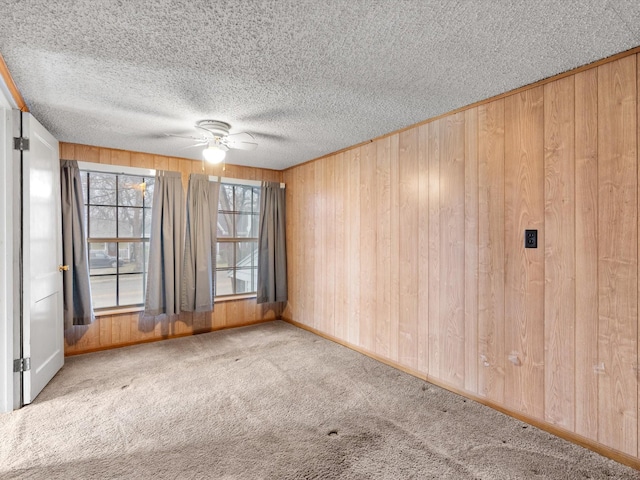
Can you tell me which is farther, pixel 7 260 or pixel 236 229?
pixel 236 229

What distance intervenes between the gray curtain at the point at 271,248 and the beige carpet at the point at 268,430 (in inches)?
61.3

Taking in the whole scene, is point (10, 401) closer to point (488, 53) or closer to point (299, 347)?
point (299, 347)

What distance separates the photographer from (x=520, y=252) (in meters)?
2.36

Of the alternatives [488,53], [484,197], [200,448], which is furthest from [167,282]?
[488,53]

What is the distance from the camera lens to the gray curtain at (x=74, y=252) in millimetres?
3521

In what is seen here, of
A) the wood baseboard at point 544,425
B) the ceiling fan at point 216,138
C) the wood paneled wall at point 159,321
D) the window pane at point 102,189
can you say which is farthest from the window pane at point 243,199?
the wood baseboard at point 544,425

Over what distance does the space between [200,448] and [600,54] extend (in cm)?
328

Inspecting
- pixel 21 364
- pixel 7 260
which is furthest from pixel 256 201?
pixel 21 364

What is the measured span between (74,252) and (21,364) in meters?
1.34

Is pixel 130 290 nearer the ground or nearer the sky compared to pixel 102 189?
nearer the ground

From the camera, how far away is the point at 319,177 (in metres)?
4.39

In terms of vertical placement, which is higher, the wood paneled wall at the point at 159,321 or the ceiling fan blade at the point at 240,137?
the ceiling fan blade at the point at 240,137

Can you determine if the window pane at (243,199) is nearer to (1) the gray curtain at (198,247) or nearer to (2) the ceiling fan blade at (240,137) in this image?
(1) the gray curtain at (198,247)

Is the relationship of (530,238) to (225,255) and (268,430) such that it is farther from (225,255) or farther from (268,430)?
(225,255)
